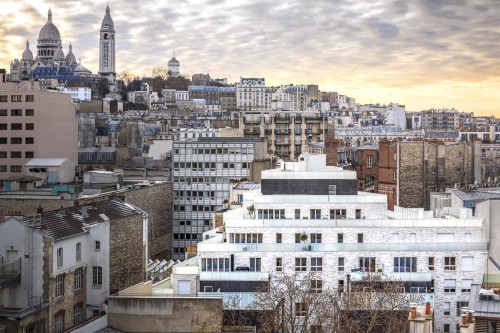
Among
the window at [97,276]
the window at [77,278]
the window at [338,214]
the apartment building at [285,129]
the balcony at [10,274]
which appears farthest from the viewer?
the apartment building at [285,129]

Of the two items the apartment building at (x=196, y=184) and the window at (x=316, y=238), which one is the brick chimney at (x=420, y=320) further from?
the apartment building at (x=196, y=184)

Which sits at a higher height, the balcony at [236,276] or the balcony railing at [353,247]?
the balcony railing at [353,247]

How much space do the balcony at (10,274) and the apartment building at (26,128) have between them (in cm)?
4997

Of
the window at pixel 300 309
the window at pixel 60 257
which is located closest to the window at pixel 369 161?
the window at pixel 300 309

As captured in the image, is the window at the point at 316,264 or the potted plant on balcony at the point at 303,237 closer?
the window at the point at 316,264

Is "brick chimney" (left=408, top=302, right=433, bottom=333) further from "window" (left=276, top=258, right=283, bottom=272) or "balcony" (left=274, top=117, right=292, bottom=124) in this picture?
"balcony" (left=274, top=117, right=292, bottom=124)

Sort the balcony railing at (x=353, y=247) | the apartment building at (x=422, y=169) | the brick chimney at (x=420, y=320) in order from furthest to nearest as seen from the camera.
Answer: the apartment building at (x=422, y=169) < the balcony railing at (x=353, y=247) < the brick chimney at (x=420, y=320)

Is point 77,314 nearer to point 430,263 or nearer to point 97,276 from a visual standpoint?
point 97,276

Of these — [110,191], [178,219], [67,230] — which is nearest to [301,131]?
[178,219]

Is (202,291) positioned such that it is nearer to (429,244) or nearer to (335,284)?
(335,284)

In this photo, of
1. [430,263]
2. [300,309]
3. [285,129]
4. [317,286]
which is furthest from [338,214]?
[285,129]

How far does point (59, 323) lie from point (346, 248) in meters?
14.8

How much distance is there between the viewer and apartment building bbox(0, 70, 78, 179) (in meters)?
89.3

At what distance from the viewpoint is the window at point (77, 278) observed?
140 feet
